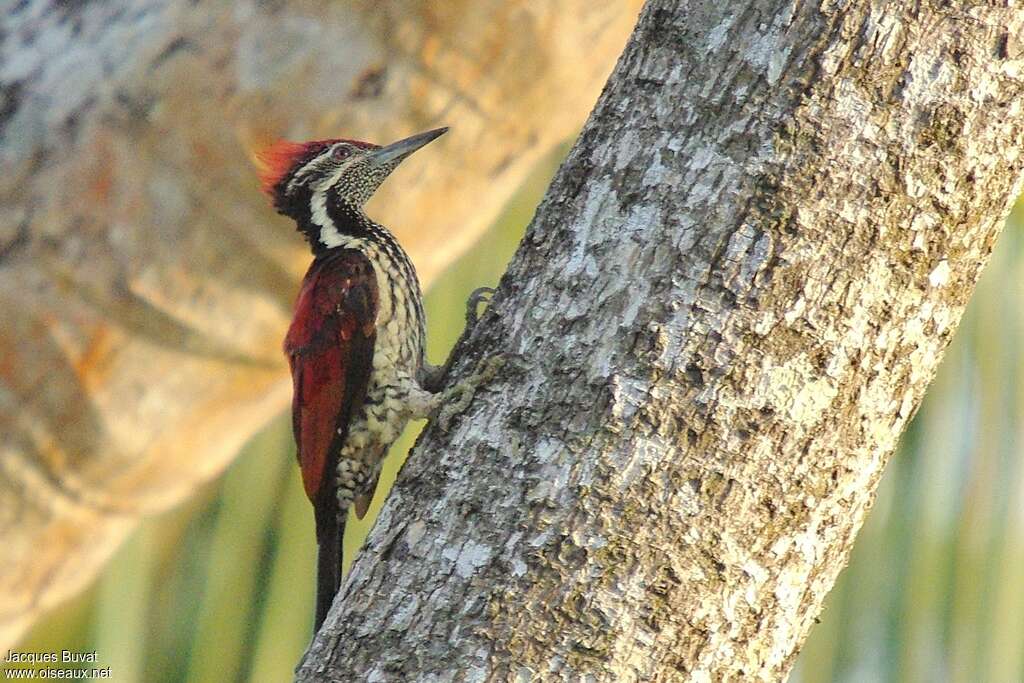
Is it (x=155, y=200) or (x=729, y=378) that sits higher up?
(x=155, y=200)

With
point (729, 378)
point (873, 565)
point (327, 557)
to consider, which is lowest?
point (729, 378)

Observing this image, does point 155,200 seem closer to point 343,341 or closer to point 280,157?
point 280,157

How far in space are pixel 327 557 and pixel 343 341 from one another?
55 cm

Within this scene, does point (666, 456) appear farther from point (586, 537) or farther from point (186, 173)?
point (186, 173)

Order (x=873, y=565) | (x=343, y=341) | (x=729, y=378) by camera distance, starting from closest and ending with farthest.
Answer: (x=729, y=378), (x=343, y=341), (x=873, y=565)

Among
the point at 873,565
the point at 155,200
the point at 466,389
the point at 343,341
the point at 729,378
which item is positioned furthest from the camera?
the point at 873,565

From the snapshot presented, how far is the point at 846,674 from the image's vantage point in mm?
4023

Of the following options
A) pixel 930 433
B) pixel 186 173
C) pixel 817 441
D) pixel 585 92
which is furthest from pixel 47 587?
pixel 930 433

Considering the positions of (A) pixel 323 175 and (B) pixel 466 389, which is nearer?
(B) pixel 466 389

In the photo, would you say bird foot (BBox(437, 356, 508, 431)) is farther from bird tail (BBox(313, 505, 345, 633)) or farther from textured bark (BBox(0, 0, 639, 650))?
textured bark (BBox(0, 0, 639, 650))

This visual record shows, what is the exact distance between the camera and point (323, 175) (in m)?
3.22

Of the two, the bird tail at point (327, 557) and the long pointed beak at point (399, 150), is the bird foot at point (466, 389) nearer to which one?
the bird tail at point (327, 557)

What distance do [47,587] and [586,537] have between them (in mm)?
2204

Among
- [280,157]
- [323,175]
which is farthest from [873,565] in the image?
[280,157]
